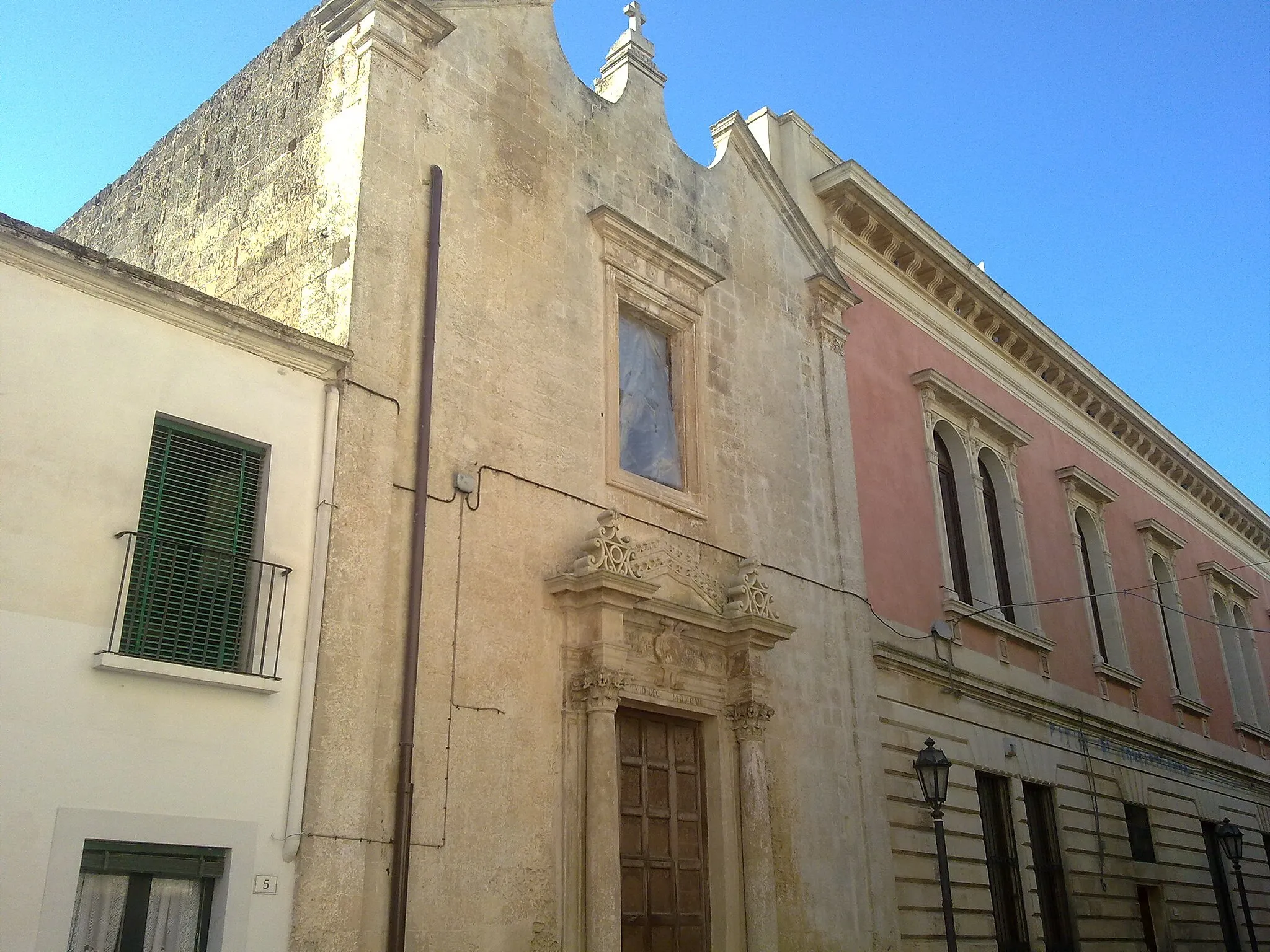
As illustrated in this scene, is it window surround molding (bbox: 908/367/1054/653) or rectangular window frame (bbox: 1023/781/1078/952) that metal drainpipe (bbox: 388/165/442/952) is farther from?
rectangular window frame (bbox: 1023/781/1078/952)

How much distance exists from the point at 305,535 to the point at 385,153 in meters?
3.35

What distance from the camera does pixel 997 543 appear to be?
17.2 m

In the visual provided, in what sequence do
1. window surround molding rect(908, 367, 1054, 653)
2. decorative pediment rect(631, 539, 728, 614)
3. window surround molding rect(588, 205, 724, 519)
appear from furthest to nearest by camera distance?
1. window surround molding rect(908, 367, 1054, 653)
2. window surround molding rect(588, 205, 724, 519)
3. decorative pediment rect(631, 539, 728, 614)

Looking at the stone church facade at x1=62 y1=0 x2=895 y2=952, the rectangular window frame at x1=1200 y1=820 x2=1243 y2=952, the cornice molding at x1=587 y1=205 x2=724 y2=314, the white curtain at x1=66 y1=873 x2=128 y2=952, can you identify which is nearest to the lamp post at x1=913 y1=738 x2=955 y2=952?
the stone church facade at x1=62 y1=0 x2=895 y2=952

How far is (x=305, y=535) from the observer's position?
26.5ft

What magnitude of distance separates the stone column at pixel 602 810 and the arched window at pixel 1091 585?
11516 millimetres

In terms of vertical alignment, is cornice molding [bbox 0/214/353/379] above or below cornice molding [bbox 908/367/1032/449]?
below

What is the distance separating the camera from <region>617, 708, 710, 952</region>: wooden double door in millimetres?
9750

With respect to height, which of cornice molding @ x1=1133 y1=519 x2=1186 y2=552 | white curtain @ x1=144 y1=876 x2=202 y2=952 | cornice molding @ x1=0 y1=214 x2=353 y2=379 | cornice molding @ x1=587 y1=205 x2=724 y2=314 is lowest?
white curtain @ x1=144 y1=876 x2=202 y2=952

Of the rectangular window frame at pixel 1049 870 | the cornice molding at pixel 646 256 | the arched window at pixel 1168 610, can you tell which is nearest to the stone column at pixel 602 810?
the cornice molding at pixel 646 256

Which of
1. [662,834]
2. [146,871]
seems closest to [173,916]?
[146,871]

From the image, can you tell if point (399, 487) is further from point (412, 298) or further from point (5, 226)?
point (5, 226)

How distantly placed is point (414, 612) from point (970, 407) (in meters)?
10.5

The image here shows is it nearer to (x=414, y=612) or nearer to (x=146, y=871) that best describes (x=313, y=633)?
(x=414, y=612)
